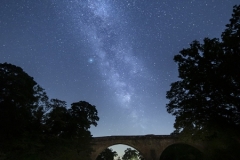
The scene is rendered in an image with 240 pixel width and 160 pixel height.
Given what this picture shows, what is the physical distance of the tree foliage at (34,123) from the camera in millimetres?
19172

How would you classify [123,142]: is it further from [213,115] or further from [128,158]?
[128,158]

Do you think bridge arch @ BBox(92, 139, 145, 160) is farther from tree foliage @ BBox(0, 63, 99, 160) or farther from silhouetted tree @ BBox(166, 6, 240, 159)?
silhouetted tree @ BBox(166, 6, 240, 159)

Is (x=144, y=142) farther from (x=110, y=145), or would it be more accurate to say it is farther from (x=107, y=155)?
(x=107, y=155)

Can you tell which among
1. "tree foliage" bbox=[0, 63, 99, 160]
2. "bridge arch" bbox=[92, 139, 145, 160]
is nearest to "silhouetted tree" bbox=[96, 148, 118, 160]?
"bridge arch" bbox=[92, 139, 145, 160]

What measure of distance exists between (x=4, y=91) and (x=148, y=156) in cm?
2931

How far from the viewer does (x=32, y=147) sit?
793 inches

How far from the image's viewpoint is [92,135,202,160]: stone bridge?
39.5m

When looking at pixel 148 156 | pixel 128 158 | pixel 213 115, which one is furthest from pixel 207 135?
pixel 128 158

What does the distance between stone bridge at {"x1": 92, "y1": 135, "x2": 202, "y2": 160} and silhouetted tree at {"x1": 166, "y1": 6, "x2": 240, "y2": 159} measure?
74.8 ft

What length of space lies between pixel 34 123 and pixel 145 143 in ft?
80.7

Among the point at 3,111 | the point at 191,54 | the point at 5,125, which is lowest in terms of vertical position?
the point at 5,125

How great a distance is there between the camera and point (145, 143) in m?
40.3

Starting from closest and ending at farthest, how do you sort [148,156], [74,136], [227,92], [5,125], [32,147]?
[227,92] < [5,125] < [32,147] < [74,136] < [148,156]

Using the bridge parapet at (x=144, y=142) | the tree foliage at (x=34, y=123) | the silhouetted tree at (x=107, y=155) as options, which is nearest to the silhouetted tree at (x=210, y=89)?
the tree foliage at (x=34, y=123)
